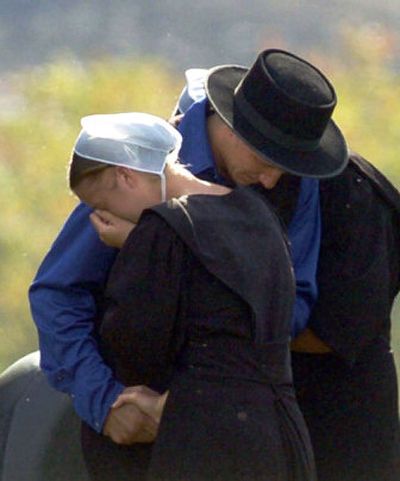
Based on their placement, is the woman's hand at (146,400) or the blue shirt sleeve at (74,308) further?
the blue shirt sleeve at (74,308)

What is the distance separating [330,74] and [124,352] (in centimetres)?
396

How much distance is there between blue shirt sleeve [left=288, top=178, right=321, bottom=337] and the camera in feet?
12.9

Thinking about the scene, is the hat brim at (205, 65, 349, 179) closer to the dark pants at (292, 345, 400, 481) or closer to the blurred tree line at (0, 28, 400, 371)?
the dark pants at (292, 345, 400, 481)

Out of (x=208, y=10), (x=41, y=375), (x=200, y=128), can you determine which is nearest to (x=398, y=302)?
(x=208, y=10)

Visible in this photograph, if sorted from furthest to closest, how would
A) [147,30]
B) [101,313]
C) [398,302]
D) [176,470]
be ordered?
[147,30], [398,302], [101,313], [176,470]

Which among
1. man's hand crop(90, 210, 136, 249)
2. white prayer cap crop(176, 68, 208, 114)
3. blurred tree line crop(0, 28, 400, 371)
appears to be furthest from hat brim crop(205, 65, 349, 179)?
blurred tree line crop(0, 28, 400, 371)

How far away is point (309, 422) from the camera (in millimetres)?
4238

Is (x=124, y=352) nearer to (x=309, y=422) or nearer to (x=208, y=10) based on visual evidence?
(x=309, y=422)

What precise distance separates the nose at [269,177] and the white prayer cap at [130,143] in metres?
0.27

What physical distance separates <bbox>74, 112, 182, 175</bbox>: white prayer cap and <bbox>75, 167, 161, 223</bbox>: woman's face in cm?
2

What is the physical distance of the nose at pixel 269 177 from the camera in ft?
12.4

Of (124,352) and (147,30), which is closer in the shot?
(124,352)

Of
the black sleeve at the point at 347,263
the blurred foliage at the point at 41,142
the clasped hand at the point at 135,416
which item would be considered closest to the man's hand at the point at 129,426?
the clasped hand at the point at 135,416

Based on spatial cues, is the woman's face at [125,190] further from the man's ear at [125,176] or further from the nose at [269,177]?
the nose at [269,177]
